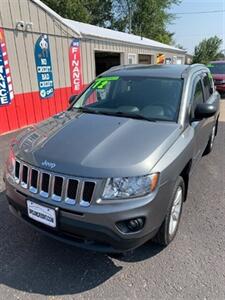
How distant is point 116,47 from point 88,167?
34.7 feet

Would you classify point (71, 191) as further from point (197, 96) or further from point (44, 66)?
point (44, 66)

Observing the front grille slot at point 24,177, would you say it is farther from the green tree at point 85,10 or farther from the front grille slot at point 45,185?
the green tree at point 85,10

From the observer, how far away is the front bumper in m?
1.96

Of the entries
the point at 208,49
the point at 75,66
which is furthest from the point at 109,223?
the point at 208,49

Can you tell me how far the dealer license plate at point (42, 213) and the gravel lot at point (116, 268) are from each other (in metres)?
0.52

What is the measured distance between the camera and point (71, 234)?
2133 millimetres

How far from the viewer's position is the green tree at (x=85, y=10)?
89.8 feet

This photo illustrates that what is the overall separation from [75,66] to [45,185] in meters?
7.46

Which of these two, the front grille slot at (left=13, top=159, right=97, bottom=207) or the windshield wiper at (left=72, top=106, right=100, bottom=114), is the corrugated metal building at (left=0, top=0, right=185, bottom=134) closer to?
the windshield wiper at (left=72, top=106, right=100, bottom=114)

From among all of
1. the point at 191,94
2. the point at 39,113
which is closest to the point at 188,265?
the point at 191,94

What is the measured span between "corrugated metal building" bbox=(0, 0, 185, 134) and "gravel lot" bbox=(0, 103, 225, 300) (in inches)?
181

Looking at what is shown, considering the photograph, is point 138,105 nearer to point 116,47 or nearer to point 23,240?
point 23,240

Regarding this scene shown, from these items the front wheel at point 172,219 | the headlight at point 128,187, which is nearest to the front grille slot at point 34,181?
the headlight at point 128,187

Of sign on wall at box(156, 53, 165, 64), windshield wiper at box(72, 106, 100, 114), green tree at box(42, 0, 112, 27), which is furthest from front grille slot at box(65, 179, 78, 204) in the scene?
green tree at box(42, 0, 112, 27)
